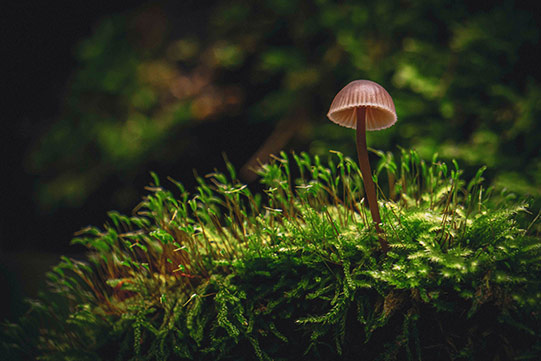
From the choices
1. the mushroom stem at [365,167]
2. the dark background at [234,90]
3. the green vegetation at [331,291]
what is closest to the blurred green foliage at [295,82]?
the dark background at [234,90]

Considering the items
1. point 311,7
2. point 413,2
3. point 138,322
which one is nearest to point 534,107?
point 413,2

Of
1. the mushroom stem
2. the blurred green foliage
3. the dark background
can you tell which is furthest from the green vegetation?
the blurred green foliage

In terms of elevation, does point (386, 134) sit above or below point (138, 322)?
→ above

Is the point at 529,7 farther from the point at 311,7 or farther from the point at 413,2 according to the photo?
the point at 311,7

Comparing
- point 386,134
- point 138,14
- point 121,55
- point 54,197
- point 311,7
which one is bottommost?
point 386,134

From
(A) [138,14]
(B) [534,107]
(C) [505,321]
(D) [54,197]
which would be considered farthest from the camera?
(A) [138,14]

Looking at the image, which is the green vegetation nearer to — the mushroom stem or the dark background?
the mushroom stem
